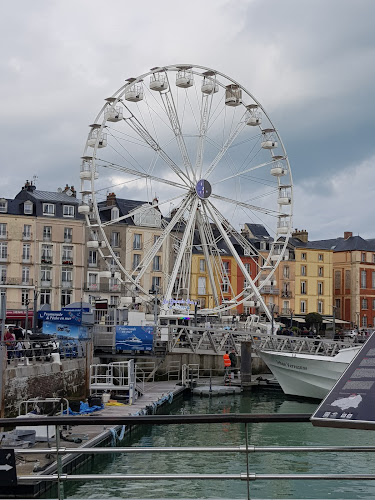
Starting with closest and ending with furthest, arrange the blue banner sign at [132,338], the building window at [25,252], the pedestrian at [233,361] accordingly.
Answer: the blue banner sign at [132,338], the pedestrian at [233,361], the building window at [25,252]

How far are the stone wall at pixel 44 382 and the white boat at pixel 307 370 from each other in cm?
1001

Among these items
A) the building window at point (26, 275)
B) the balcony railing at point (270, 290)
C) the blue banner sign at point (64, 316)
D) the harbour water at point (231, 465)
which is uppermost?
the building window at point (26, 275)

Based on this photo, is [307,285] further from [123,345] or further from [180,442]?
[180,442]

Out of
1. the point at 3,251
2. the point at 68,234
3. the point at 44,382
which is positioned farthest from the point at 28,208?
the point at 44,382

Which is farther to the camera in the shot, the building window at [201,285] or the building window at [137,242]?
the building window at [201,285]

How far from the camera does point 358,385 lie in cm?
463

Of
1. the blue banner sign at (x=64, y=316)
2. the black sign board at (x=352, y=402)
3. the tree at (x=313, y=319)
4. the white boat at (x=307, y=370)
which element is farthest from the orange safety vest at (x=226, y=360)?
the tree at (x=313, y=319)

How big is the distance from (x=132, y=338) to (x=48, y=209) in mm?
31214

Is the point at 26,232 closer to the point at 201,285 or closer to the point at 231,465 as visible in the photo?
the point at 201,285

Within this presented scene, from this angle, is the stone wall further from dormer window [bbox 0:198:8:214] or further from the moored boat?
dormer window [bbox 0:198:8:214]

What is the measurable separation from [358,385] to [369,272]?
85.0 meters

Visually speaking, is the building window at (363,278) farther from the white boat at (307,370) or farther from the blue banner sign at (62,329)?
the blue banner sign at (62,329)

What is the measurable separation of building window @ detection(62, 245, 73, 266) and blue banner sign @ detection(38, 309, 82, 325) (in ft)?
105

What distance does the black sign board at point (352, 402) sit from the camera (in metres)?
4.31
